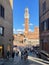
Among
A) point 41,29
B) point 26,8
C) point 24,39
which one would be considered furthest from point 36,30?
point 41,29

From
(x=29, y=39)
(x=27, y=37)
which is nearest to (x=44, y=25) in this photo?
(x=29, y=39)

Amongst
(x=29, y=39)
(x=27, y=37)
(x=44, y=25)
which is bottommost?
(x=29, y=39)

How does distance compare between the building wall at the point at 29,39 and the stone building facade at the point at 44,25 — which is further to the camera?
the building wall at the point at 29,39

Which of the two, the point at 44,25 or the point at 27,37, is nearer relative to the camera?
the point at 44,25

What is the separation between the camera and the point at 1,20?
1561 inches

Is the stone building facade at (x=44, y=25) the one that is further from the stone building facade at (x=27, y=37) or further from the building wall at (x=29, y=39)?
the building wall at (x=29, y=39)

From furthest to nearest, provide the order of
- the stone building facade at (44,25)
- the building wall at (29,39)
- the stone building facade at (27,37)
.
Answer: the stone building facade at (27,37) < the building wall at (29,39) < the stone building facade at (44,25)

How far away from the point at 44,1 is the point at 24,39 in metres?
72.2

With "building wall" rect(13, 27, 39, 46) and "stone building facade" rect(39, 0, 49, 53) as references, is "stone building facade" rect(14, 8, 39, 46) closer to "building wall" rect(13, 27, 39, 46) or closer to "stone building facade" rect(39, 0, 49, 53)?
"building wall" rect(13, 27, 39, 46)

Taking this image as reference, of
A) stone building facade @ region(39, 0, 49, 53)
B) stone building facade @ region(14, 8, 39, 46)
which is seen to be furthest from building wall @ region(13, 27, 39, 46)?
stone building facade @ region(39, 0, 49, 53)

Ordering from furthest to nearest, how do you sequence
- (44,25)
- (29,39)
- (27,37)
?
1. (27,37)
2. (29,39)
3. (44,25)

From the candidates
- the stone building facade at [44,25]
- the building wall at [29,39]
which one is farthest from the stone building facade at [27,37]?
the stone building facade at [44,25]

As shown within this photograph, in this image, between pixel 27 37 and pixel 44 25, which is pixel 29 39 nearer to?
pixel 27 37

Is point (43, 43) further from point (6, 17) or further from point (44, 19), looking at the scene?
point (6, 17)
